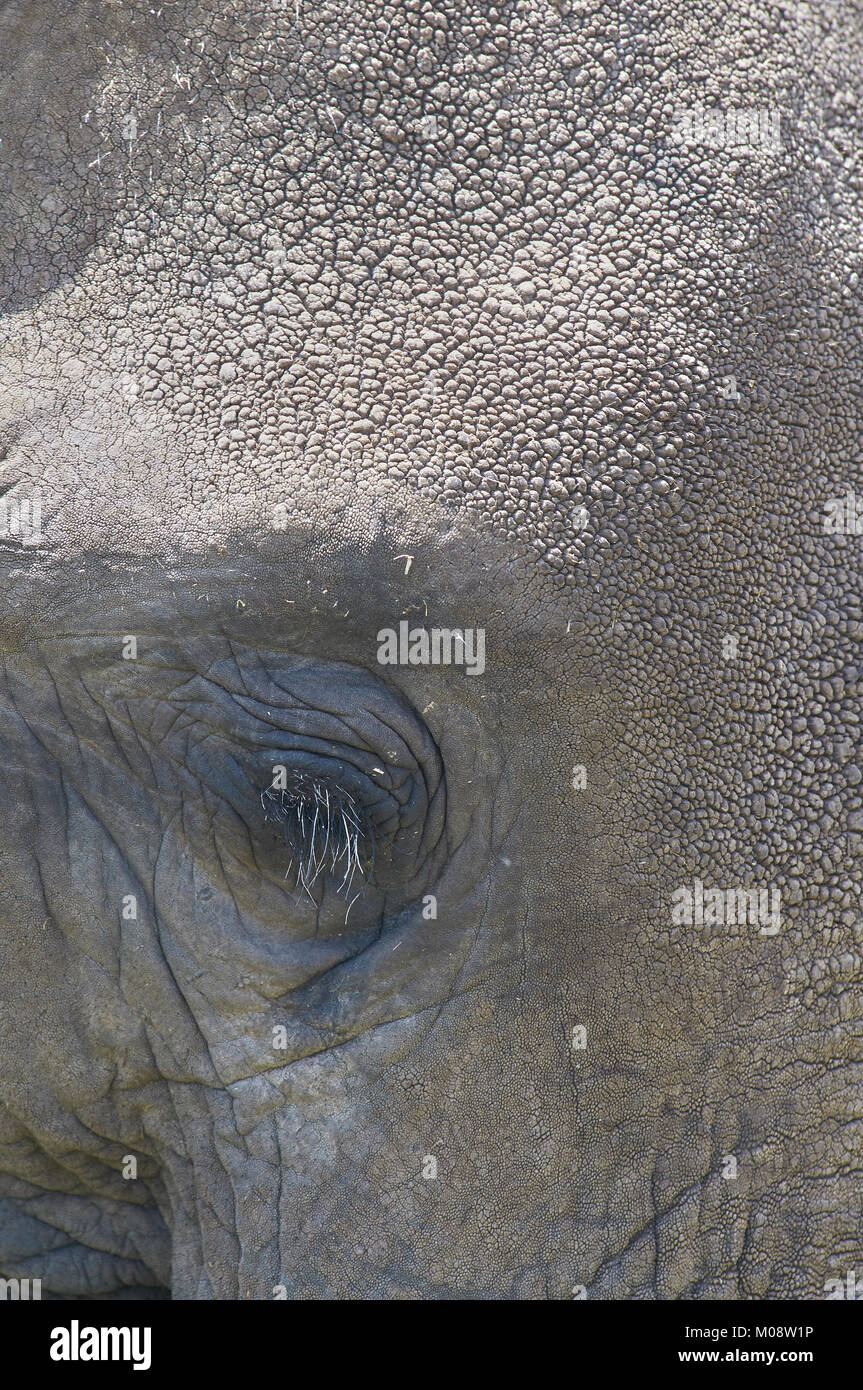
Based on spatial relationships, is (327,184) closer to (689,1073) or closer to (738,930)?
(738,930)

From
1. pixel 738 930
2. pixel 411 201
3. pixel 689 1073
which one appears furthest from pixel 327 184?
pixel 689 1073

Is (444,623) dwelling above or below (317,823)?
above

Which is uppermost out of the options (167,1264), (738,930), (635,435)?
(635,435)

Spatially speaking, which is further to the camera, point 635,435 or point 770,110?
point 770,110

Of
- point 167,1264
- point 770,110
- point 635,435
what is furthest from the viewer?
point 167,1264
